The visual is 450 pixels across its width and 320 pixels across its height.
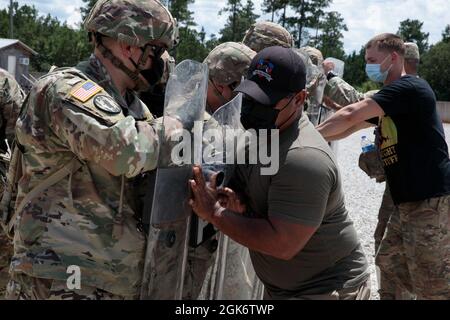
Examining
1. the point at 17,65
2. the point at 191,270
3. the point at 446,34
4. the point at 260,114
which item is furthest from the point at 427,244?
the point at 446,34

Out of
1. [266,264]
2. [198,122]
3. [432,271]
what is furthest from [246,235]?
[432,271]

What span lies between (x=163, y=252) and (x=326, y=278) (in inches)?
29.0

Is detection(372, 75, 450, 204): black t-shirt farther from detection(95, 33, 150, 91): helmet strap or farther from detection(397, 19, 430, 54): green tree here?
detection(397, 19, 430, 54): green tree

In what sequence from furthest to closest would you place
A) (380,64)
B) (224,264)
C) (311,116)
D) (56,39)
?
1. (56,39)
2. (311,116)
3. (380,64)
4. (224,264)

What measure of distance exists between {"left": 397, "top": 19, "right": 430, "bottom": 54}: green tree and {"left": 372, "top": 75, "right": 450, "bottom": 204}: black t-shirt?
2772 inches

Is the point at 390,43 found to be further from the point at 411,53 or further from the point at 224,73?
the point at 224,73

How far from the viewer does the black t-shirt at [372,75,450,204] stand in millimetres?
4141

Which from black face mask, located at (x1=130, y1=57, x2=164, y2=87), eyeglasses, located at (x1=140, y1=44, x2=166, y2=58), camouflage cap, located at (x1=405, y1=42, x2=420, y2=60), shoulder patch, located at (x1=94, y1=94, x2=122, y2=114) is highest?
camouflage cap, located at (x1=405, y1=42, x2=420, y2=60)

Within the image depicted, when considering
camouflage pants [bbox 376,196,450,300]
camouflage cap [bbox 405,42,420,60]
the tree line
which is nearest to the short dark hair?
camouflage cap [bbox 405,42,420,60]

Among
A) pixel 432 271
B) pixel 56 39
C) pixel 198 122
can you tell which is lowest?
pixel 432 271

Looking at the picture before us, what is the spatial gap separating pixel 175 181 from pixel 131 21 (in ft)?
2.33
